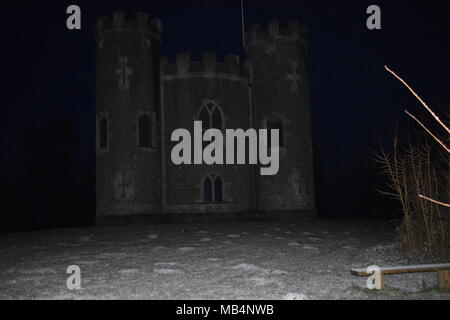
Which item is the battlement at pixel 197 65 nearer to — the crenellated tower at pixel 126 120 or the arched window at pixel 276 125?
the crenellated tower at pixel 126 120

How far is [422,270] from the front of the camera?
19.6 ft

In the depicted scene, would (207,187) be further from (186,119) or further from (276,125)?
(186,119)

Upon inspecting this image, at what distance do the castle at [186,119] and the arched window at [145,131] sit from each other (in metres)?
0.05

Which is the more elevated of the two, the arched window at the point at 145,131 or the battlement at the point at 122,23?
the battlement at the point at 122,23

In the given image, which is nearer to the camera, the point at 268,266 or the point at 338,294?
the point at 338,294

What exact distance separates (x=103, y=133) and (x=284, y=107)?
349 inches

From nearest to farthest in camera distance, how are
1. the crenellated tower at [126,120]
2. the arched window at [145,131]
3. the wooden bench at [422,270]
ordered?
the wooden bench at [422,270] < the crenellated tower at [126,120] < the arched window at [145,131]

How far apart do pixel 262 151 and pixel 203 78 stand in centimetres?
455

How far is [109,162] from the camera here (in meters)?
23.0

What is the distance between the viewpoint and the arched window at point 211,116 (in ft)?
76.9

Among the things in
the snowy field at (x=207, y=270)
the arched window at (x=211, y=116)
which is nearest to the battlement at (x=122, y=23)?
the arched window at (x=211, y=116)

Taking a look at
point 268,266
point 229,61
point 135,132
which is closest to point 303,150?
point 229,61

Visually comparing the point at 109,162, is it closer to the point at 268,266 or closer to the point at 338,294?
the point at 268,266
